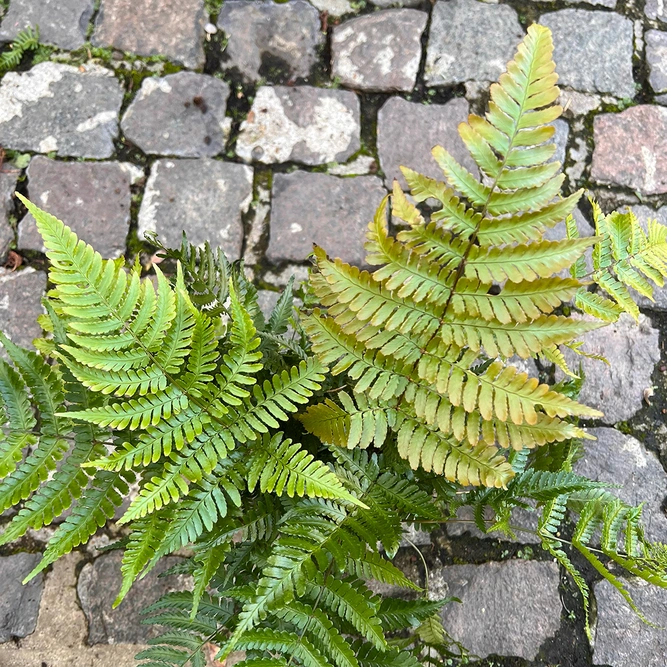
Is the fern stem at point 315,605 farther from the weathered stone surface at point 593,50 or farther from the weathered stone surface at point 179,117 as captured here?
the weathered stone surface at point 593,50

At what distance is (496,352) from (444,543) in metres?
1.34

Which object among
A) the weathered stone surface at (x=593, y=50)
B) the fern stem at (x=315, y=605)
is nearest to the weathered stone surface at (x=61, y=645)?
the fern stem at (x=315, y=605)

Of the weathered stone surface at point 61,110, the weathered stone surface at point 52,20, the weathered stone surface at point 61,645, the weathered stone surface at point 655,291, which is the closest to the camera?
the weathered stone surface at point 61,645

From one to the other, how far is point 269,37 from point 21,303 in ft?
5.76

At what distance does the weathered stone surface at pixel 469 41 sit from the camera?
9.10ft

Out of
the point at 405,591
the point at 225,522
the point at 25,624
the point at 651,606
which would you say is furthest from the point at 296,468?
the point at 651,606

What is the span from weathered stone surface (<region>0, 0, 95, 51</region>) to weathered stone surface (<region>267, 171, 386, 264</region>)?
1.27m

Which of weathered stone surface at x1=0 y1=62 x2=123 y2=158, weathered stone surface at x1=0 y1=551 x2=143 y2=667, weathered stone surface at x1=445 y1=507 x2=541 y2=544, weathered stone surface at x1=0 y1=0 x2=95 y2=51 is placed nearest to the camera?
weathered stone surface at x1=0 y1=551 x2=143 y2=667

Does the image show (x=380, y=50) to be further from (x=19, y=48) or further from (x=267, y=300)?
(x=19, y=48)

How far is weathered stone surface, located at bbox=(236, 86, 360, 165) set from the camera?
2.66 m

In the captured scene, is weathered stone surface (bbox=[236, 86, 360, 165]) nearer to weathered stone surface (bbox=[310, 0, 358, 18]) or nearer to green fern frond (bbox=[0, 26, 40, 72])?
weathered stone surface (bbox=[310, 0, 358, 18])

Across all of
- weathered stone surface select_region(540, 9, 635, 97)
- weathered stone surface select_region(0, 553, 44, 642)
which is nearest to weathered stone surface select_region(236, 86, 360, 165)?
weathered stone surface select_region(540, 9, 635, 97)

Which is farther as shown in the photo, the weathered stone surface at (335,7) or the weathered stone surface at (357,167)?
the weathered stone surface at (335,7)

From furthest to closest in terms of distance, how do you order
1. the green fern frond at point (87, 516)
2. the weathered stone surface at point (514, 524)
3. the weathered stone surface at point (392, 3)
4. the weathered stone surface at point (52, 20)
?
the weathered stone surface at point (392, 3) → the weathered stone surface at point (52, 20) → the weathered stone surface at point (514, 524) → the green fern frond at point (87, 516)
